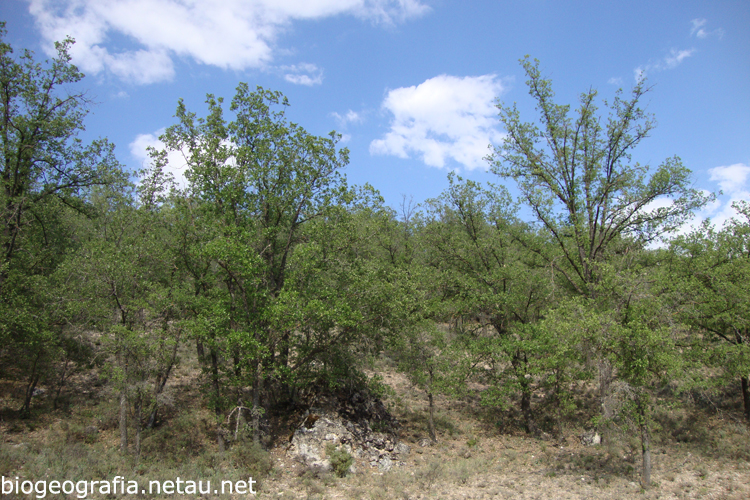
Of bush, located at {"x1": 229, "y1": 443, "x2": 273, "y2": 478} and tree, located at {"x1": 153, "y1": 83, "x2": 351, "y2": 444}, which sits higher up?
tree, located at {"x1": 153, "y1": 83, "x2": 351, "y2": 444}

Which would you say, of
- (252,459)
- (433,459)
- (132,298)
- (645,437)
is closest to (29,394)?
(132,298)

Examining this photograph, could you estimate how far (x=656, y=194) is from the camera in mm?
16359

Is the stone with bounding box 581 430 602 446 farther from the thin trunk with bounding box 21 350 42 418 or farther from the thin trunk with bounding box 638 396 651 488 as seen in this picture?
the thin trunk with bounding box 21 350 42 418

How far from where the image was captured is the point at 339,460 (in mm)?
14203

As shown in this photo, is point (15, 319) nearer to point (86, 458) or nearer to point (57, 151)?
point (86, 458)

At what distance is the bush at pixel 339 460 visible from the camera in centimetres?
1401

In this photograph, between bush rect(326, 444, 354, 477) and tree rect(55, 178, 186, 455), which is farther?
bush rect(326, 444, 354, 477)

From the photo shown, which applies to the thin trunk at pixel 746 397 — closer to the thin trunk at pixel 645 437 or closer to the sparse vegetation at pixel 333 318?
the sparse vegetation at pixel 333 318

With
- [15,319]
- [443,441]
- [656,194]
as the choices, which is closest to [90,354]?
[15,319]

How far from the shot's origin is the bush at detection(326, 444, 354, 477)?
14.0 meters

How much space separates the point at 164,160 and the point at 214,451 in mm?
11794

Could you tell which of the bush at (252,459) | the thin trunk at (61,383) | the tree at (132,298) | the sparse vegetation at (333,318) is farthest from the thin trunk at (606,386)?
the thin trunk at (61,383)

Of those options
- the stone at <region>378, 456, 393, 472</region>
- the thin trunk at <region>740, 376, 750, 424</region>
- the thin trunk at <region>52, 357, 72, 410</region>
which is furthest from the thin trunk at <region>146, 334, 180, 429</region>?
the thin trunk at <region>740, 376, 750, 424</region>

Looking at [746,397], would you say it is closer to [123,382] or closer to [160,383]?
[160,383]
